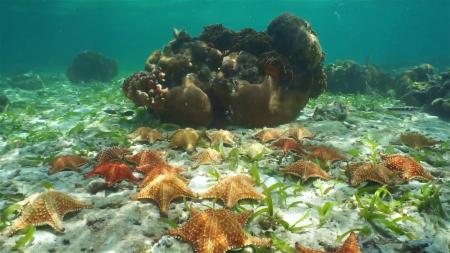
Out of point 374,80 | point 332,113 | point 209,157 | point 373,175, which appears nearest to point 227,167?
point 209,157

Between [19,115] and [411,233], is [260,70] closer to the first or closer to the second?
[411,233]

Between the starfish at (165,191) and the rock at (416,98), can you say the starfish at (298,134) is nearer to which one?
the starfish at (165,191)

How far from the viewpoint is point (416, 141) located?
23.6ft

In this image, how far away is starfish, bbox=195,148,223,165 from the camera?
5.88 metres

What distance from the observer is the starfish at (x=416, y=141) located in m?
7.12

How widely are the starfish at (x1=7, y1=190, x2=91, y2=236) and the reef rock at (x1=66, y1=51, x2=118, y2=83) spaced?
22791mm

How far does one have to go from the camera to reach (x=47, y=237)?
3.78 metres

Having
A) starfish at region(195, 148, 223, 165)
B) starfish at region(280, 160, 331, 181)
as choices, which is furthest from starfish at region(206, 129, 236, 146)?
starfish at region(280, 160, 331, 181)

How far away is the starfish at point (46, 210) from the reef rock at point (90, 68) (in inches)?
897

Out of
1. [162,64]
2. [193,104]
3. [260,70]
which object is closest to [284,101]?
[260,70]

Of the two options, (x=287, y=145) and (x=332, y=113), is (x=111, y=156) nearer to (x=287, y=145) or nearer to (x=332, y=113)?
(x=287, y=145)

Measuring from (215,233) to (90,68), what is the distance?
1007 inches

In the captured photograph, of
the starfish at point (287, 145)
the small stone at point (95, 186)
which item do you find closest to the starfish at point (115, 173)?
the small stone at point (95, 186)

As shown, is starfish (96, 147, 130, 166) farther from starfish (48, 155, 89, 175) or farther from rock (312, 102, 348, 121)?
rock (312, 102, 348, 121)
